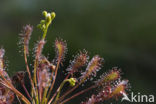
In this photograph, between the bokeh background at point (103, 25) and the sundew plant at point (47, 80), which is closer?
the sundew plant at point (47, 80)

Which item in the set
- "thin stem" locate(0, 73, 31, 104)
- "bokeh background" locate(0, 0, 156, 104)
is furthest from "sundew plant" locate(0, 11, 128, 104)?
"bokeh background" locate(0, 0, 156, 104)

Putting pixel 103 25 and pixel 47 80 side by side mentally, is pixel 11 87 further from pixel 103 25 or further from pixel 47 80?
pixel 103 25

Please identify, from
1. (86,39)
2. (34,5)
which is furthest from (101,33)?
(34,5)

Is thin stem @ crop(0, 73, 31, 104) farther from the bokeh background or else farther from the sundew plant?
the bokeh background

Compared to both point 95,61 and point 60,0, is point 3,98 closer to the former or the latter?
point 95,61

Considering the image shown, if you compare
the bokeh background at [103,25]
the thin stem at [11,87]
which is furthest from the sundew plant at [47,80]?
the bokeh background at [103,25]

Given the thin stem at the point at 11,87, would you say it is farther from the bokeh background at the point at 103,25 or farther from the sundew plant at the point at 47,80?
the bokeh background at the point at 103,25

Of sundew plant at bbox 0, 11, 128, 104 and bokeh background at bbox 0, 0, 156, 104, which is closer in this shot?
sundew plant at bbox 0, 11, 128, 104

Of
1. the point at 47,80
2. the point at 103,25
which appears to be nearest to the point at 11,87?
the point at 47,80
